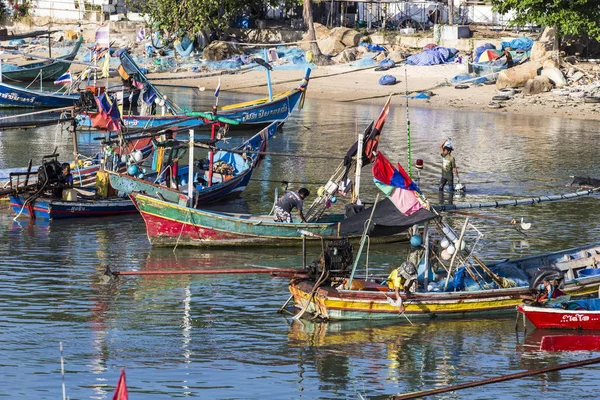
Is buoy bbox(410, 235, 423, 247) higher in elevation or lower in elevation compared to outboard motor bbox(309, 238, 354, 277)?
higher

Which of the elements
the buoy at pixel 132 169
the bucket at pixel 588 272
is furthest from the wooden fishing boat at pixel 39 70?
the bucket at pixel 588 272

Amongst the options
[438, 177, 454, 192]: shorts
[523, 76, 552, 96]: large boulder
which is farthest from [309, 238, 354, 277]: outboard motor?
[523, 76, 552, 96]: large boulder

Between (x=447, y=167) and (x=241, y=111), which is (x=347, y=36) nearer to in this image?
(x=241, y=111)

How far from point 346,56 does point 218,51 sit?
7.97 metres

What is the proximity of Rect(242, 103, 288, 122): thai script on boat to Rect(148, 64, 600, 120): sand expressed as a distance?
16.2ft

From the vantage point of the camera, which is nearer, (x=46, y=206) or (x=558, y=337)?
(x=558, y=337)

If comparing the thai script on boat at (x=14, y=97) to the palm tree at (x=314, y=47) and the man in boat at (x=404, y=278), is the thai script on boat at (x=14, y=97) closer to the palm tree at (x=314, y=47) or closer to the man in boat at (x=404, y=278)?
the palm tree at (x=314, y=47)

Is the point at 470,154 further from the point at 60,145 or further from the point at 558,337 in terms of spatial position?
the point at 558,337

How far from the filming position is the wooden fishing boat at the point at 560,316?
1620 centimetres

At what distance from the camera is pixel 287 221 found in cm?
2134

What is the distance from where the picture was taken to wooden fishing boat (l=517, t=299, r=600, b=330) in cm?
1620

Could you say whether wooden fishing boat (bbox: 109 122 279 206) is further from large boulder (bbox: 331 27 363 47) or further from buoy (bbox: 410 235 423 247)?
large boulder (bbox: 331 27 363 47)

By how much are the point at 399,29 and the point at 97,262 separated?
1465 inches

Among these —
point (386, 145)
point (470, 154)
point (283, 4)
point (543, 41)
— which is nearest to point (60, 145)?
point (386, 145)
